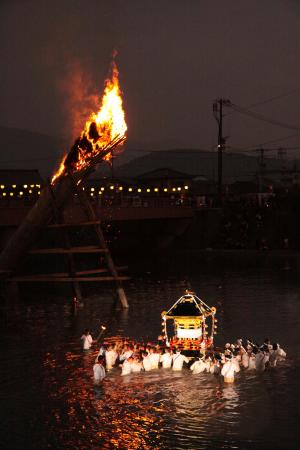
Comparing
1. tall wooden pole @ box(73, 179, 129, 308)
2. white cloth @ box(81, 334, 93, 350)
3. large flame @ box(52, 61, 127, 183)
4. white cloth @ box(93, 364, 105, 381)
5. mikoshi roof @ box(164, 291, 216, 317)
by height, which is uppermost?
large flame @ box(52, 61, 127, 183)

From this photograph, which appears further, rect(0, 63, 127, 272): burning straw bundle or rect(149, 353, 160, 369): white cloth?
rect(0, 63, 127, 272): burning straw bundle

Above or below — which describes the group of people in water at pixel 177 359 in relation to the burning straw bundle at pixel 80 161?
below

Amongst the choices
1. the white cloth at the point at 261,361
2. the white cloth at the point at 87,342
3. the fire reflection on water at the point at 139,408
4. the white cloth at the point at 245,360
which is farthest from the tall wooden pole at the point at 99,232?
the white cloth at the point at 261,361

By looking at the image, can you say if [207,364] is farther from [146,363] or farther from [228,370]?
[146,363]

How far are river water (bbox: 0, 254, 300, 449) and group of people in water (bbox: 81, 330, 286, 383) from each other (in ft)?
1.41

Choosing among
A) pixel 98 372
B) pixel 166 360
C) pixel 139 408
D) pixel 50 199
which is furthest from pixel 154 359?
pixel 50 199

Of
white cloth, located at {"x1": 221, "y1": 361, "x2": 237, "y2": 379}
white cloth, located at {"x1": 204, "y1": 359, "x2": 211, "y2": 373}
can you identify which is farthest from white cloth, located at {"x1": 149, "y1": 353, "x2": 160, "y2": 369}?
white cloth, located at {"x1": 221, "y1": 361, "x2": 237, "y2": 379}

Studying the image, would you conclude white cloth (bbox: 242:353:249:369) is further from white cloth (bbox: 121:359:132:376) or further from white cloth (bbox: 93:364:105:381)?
white cloth (bbox: 93:364:105:381)

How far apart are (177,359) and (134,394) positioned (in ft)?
11.3

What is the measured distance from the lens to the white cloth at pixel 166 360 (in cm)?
3134

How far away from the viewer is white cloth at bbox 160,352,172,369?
31.3 meters

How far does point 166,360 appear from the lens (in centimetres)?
3138

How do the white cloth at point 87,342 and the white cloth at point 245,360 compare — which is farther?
the white cloth at point 87,342

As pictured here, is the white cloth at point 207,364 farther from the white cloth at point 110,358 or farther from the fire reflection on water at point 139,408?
the white cloth at point 110,358
